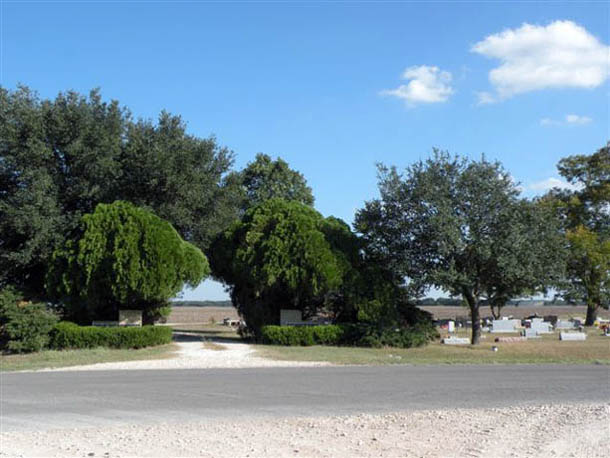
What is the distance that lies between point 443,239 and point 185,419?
18435 mm

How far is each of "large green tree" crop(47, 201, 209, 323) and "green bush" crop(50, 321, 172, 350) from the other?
4.79ft

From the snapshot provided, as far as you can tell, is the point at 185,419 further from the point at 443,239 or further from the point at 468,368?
the point at 443,239

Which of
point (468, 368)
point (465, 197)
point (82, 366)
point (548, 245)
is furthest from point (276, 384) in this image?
point (548, 245)

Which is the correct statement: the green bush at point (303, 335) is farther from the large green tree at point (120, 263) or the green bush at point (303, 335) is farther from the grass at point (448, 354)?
the large green tree at point (120, 263)

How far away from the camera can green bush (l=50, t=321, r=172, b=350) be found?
2405 centimetres

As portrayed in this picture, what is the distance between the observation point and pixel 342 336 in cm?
2616

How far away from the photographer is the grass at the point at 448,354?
66.6 feet

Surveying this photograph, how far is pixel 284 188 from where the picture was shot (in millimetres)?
50000

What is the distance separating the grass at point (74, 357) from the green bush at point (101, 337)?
18.5 inches

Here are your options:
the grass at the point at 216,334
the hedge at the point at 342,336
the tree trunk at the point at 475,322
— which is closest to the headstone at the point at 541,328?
the tree trunk at the point at 475,322

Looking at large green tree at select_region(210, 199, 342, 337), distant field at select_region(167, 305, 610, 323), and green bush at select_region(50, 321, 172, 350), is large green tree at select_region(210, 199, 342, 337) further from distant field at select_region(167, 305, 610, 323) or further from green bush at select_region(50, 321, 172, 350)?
distant field at select_region(167, 305, 610, 323)

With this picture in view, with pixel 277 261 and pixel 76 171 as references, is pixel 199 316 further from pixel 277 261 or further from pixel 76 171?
pixel 277 261

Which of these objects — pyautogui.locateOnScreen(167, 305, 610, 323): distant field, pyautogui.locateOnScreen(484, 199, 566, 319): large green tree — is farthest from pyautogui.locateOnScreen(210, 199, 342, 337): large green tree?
pyautogui.locateOnScreen(167, 305, 610, 323): distant field

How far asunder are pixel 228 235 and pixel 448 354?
11113mm
